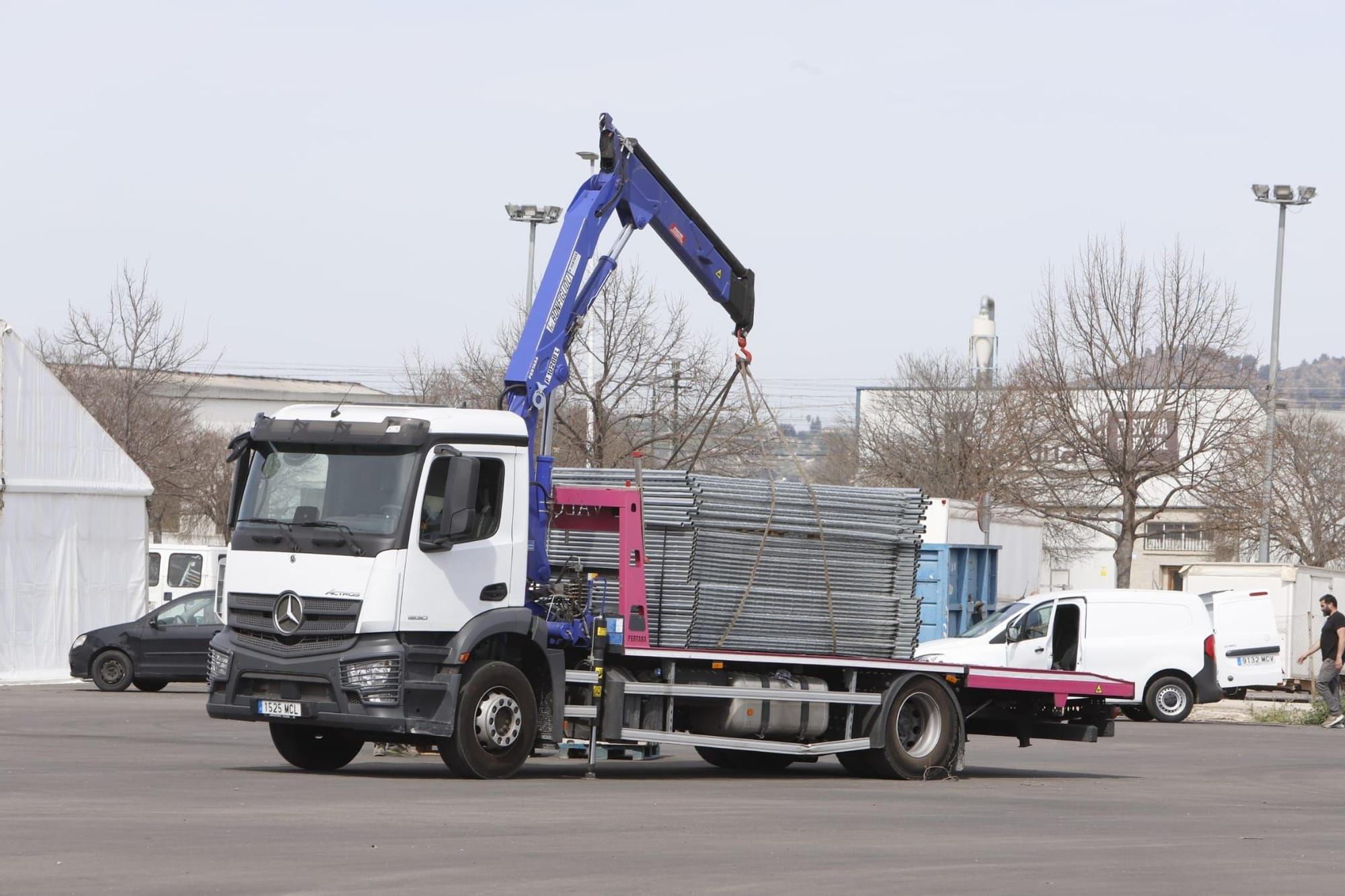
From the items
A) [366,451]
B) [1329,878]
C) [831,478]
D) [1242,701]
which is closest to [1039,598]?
[1242,701]

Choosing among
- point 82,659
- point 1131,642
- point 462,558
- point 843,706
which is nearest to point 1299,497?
point 1131,642

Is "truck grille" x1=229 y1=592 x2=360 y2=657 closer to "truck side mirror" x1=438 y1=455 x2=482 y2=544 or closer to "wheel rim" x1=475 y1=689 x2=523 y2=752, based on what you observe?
"truck side mirror" x1=438 y1=455 x2=482 y2=544

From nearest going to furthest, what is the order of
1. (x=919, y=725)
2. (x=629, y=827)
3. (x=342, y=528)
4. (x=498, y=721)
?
(x=629, y=827) → (x=342, y=528) → (x=498, y=721) → (x=919, y=725)

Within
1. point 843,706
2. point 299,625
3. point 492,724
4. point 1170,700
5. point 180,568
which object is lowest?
point 492,724

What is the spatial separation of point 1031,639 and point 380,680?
1566 centimetres

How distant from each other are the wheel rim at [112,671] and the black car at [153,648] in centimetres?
1

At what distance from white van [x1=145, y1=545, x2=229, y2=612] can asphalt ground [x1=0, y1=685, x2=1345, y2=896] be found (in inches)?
611

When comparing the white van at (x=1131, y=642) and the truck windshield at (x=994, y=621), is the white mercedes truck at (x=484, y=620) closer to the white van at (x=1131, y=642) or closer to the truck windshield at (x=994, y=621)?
the white van at (x=1131, y=642)

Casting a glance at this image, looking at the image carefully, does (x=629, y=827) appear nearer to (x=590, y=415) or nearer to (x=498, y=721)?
(x=498, y=721)

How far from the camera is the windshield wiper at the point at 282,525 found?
14.0 m

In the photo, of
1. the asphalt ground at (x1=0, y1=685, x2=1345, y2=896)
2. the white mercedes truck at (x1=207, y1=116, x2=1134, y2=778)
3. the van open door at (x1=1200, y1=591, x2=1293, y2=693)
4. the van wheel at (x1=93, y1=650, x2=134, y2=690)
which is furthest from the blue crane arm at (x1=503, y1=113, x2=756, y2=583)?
the van open door at (x1=1200, y1=591, x2=1293, y2=693)

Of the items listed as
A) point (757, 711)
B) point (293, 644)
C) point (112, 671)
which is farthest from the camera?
point (112, 671)

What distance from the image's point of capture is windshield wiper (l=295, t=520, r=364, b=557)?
13.8 metres

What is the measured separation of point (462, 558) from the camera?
46.3 feet
